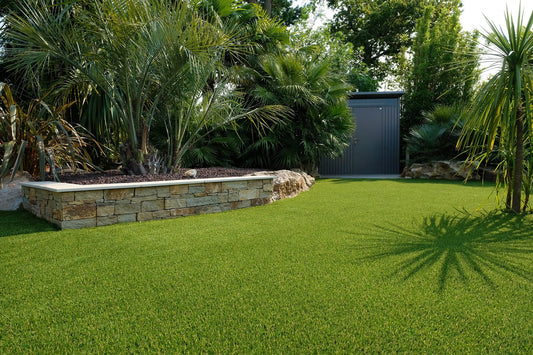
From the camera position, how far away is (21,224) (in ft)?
11.3

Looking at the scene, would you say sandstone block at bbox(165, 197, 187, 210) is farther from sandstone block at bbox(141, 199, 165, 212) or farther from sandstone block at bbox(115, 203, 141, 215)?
sandstone block at bbox(115, 203, 141, 215)

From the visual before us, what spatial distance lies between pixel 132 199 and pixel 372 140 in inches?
353

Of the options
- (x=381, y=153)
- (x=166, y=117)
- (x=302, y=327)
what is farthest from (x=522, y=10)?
(x=381, y=153)

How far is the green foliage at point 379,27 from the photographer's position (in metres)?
17.9

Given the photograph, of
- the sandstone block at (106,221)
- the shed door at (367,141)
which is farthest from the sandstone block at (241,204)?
the shed door at (367,141)

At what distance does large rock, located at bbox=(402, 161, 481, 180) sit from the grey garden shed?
66.6 inches

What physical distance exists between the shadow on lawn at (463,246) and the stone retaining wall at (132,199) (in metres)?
1.97

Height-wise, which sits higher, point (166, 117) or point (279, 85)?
point (279, 85)

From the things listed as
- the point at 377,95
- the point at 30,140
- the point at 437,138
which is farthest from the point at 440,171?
the point at 30,140

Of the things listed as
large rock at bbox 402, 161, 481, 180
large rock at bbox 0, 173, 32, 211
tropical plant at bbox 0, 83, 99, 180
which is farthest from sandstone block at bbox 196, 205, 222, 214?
large rock at bbox 402, 161, 481, 180

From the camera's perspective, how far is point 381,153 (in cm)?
1101

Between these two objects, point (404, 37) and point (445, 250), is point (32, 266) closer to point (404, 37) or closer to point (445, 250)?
point (445, 250)

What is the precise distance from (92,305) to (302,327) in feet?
3.61

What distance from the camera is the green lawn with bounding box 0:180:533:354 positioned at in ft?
4.73
